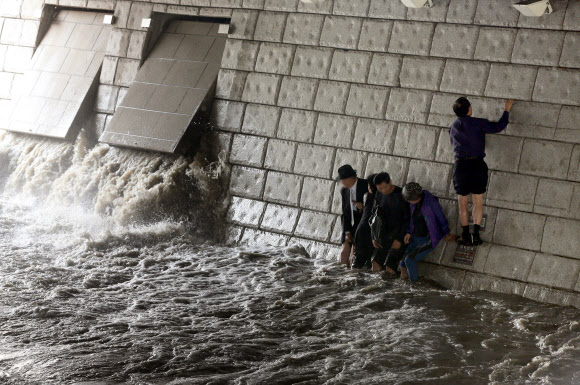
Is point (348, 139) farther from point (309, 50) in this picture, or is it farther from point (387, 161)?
point (309, 50)

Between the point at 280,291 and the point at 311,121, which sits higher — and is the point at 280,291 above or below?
below

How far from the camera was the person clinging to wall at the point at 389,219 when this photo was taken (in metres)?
6.21

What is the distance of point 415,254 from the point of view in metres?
6.20

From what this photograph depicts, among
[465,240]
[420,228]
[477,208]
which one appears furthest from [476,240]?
[420,228]

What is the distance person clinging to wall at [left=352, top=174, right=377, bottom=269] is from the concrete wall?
0.38 m

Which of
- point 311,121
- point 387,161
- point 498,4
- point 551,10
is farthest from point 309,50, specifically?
point 551,10

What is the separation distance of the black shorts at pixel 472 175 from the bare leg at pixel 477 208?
0.05 meters

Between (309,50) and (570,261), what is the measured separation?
3.38 meters

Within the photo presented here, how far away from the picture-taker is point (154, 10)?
8438 millimetres

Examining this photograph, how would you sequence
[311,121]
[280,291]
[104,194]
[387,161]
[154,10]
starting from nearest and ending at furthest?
[280,291] → [387,161] → [311,121] → [104,194] → [154,10]

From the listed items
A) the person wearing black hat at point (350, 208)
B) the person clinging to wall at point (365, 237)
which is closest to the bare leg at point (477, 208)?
the person clinging to wall at point (365, 237)

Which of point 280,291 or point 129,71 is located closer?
point 280,291

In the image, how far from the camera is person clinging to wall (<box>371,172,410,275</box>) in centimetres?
621

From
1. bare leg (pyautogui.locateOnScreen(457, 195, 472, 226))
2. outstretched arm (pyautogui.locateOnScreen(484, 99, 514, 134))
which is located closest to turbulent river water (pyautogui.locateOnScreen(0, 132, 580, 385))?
bare leg (pyautogui.locateOnScreen(457, 195, 472, 226))
